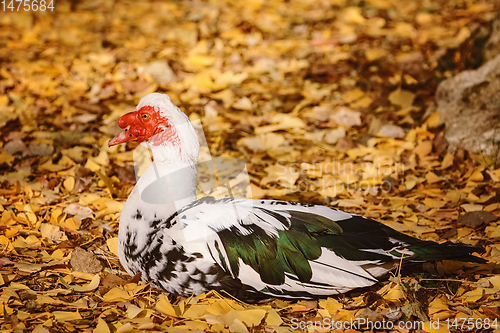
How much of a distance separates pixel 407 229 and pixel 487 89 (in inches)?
73.2

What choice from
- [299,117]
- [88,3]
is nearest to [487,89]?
A: [299,117]

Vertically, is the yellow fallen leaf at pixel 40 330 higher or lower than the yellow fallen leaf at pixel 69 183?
lower

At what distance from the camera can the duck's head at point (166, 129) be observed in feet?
8.60

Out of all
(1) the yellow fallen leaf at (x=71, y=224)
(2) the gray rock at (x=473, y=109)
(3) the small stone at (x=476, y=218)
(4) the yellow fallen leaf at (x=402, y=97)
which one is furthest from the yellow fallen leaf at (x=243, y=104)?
(3) the small stone at (x=476, y=218)

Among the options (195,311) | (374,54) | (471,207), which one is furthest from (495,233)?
(374,54)

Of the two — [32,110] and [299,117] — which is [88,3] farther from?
[299,117]

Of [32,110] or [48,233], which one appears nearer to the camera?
[48,233]

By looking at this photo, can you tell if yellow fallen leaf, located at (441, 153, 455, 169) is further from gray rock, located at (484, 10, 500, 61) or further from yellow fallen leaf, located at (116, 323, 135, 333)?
yellow fallen leaf, located at (116, 323, 135, 333)

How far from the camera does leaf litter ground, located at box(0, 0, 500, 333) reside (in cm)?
253

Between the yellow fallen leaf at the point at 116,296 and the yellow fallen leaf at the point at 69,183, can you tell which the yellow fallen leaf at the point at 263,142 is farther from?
the yellow fallen leaf at the point at 116,296

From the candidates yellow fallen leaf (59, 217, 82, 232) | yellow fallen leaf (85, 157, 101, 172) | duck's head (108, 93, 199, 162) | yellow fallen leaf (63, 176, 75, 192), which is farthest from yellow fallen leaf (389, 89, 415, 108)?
yellow fallen leaf (59, 217, 82, 232)

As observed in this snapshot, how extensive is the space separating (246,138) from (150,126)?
1971 millimetres

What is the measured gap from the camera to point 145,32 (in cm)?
711

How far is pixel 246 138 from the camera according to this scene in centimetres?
455
